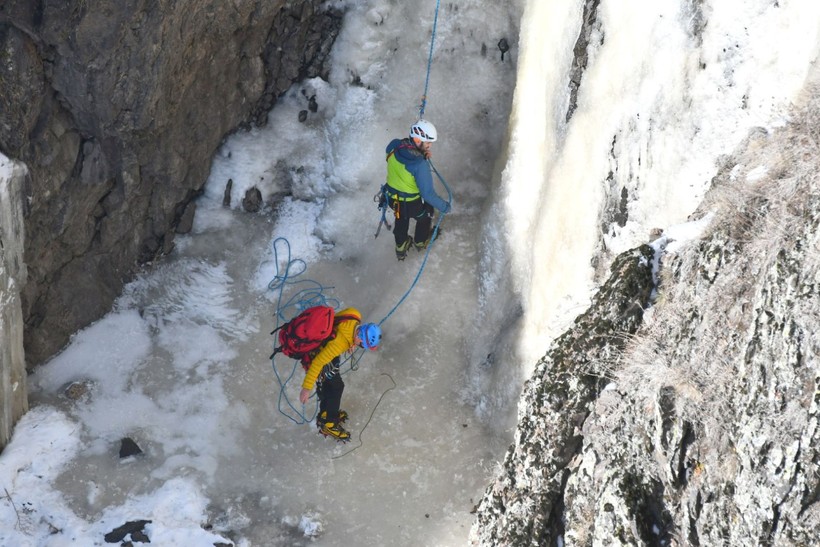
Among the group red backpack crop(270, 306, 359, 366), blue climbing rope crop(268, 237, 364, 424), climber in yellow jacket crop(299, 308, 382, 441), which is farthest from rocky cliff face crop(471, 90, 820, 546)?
blue climbing rope crop(268, 237, 364, 424)

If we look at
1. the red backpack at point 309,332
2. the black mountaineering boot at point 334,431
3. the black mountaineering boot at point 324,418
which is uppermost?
the red backpack at point 309,332

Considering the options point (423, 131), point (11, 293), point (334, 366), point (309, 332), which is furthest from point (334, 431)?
point (11, 293)

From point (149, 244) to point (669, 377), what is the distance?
28.8ft

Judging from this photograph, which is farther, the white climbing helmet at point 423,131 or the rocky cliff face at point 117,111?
the white climbing helmet at point 423,131

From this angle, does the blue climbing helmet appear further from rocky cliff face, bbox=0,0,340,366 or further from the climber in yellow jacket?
rocky cliff face, bbox=0,0,340,366

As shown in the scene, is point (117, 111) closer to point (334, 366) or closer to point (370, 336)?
point (334, 366)

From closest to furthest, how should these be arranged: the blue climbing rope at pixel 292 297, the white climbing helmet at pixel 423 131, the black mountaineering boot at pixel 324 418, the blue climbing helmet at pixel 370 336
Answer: the blue climbing helmet at pixel 370 336
the black mountaineering boot at pixel 324 418
the white climbing helmet at pixel 423 131
the blue climbing rope at pixel 292 297

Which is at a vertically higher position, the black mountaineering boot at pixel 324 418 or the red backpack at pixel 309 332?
the red backpack at pixel 309 332

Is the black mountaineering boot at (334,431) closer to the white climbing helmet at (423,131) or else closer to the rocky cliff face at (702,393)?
the rocky cliff face at (702,393)

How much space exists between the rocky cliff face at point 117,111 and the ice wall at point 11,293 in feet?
0.76

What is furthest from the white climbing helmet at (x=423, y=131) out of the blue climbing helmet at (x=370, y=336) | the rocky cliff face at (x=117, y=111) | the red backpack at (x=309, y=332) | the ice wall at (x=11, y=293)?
the ice wall at (x=11, y=293)

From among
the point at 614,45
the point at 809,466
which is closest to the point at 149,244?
the point at 614,45

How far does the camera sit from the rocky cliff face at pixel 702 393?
16.6 ft

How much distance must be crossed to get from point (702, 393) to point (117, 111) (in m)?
8.23
